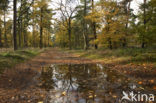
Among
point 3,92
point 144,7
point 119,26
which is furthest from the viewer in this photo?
point 144,7

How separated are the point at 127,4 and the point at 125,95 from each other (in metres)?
20.9

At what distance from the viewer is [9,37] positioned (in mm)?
52688

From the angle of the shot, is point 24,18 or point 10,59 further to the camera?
point 24,18

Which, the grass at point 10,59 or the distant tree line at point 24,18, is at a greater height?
the distant tree line at point 24,18

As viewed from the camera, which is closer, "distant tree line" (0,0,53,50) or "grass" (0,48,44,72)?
"grass" (0,48,44,72)

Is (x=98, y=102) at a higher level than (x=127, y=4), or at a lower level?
lower

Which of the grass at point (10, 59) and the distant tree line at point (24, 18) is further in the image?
the distant tree line at point (24, 18)

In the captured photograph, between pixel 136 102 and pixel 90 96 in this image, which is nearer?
pixel 136 102

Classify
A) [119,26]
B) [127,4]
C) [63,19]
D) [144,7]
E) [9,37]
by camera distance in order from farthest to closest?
[9,37] → [63,19] → [127,4] → [144,7] → [119,26]

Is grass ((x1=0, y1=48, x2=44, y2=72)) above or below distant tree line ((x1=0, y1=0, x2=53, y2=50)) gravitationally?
below

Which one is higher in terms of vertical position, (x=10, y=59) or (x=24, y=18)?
(x=24, y=18)

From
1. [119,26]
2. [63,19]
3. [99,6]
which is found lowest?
[119,26]

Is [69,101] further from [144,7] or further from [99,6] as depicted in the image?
[144,7]

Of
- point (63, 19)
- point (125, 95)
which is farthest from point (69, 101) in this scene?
point (63, 19)
